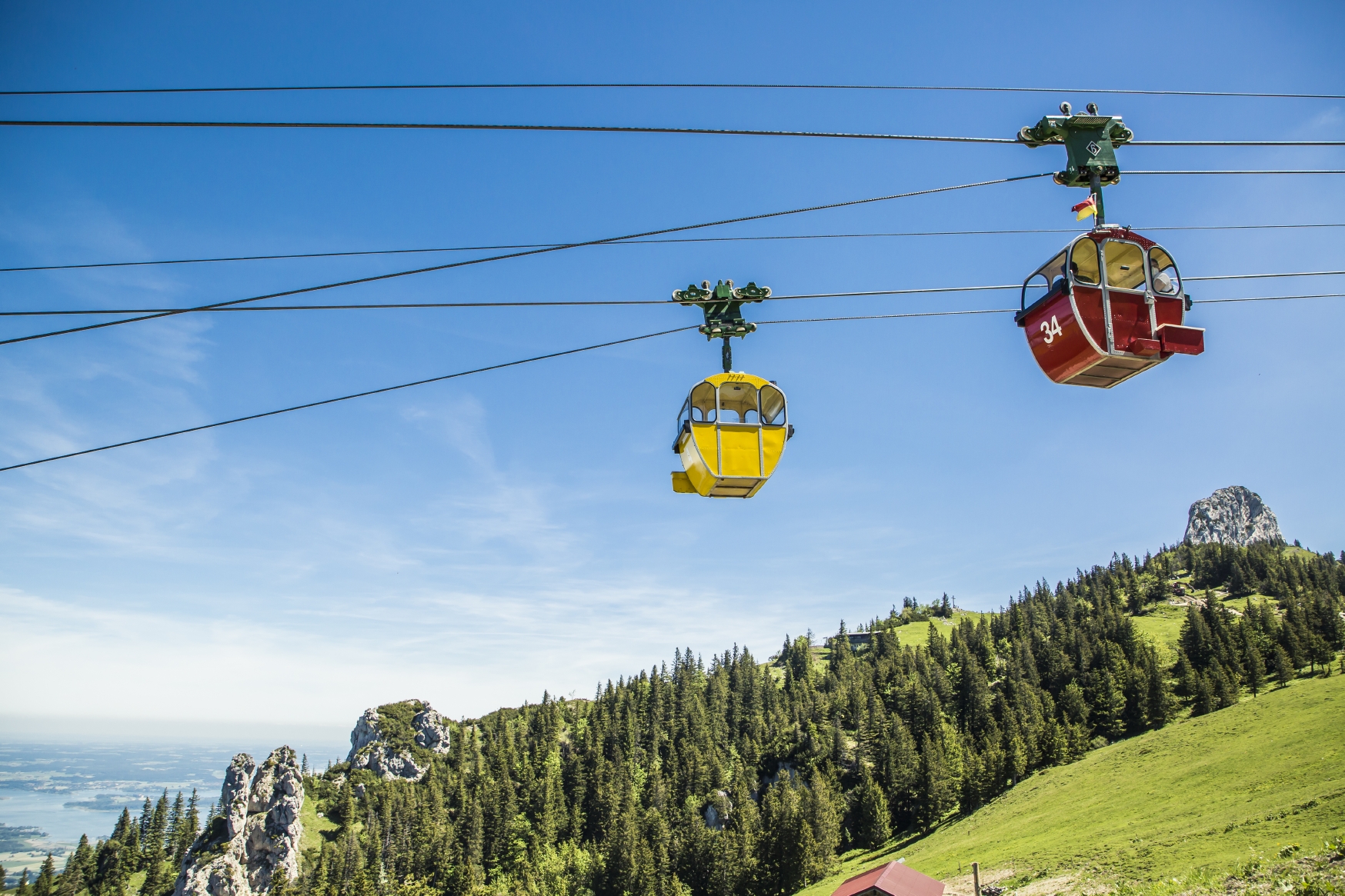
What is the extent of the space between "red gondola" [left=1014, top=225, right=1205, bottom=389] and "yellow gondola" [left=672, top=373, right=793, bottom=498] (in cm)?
495

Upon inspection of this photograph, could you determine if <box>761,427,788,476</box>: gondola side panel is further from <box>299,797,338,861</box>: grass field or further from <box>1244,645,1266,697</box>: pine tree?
<box>299,797,338,861</box>: grass field

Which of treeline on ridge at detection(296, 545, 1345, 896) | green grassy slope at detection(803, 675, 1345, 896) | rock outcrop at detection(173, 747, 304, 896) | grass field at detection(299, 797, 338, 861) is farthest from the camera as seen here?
grass field at detection(299, 797, 338, 861)

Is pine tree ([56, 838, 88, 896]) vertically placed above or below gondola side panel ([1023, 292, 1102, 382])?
below

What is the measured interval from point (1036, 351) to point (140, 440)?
1501 cm

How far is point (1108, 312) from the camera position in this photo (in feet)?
38.8

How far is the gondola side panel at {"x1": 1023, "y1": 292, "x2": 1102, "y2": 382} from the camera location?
11844 millimetres

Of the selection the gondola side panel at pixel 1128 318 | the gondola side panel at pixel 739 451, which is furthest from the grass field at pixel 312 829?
the gondola side panel at pixel 1128 318

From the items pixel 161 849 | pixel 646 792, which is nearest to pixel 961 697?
pixel 646 792

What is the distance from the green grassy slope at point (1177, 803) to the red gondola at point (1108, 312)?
5245cm

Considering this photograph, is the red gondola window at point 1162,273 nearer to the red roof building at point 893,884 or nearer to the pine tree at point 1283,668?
the red roof building at point 893,884

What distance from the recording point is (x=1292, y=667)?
428 ft

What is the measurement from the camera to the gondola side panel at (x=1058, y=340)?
1184 centimetres

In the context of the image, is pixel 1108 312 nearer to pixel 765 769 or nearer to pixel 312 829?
pixel 765 769

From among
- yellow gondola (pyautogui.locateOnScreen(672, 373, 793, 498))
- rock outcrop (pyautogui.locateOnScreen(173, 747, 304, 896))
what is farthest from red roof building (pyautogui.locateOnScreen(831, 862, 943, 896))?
rock outcrop (pyautogui.locateOnScreen(173, 747, 304, 896))
